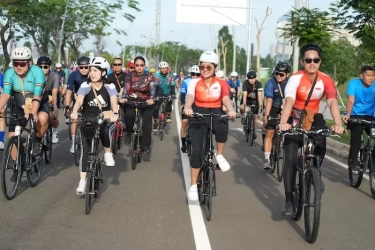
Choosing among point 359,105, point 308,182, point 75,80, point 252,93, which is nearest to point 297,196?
point 308,182

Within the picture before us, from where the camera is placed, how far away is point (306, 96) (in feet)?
21.0

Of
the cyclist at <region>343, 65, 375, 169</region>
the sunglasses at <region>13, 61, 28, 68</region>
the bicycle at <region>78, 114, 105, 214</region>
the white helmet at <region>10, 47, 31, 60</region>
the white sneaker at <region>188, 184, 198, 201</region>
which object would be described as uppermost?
the white helmet at <region>10, 47, 31, 60</region>

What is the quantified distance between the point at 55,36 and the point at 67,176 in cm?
3740

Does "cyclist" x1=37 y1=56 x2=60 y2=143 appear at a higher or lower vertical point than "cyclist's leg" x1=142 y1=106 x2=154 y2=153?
higher

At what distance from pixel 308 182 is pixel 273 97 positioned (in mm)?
4300

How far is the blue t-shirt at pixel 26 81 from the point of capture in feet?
26.2

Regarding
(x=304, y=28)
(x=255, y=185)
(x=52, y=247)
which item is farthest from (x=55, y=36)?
(x=52, y=247)

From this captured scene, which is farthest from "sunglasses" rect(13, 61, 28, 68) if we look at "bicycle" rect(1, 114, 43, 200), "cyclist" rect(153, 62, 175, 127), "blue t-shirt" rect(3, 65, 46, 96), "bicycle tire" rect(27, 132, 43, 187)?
"cyclist" rect(153, 62, 175, 127)

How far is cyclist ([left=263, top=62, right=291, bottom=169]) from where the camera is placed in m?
10.0

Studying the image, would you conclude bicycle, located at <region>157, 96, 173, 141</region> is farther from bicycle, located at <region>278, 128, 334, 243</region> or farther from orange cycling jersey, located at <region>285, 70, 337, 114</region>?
bicycle, located at <region>278, 128, 334, 243</region>

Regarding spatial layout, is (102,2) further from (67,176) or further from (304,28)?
(67,176)

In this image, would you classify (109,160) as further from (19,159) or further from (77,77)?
(77,77)

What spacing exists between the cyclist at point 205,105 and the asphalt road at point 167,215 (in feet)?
1.86

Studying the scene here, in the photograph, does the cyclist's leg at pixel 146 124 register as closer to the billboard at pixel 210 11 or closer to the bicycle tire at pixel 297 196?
the bicycle tire at pixel 297 196
